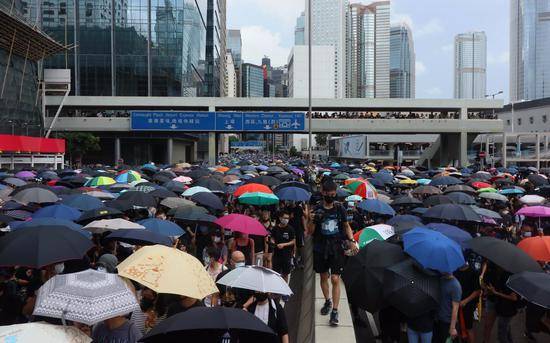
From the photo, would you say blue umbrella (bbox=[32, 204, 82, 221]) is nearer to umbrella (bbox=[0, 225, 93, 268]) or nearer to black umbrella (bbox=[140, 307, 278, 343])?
umbrella (bbox=[0, 225, 93, 268])

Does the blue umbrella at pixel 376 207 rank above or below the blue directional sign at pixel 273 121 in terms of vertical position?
below

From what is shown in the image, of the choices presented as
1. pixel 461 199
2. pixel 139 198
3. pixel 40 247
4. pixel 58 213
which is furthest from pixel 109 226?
pixel 461 199

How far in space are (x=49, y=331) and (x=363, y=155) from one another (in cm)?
5908

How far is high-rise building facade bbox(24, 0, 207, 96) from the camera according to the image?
2457 inches

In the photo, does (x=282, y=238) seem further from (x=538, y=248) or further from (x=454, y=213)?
(x=538, y=248)

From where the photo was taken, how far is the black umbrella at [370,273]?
5.51 metres

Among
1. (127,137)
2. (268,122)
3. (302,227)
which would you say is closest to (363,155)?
(268,122)

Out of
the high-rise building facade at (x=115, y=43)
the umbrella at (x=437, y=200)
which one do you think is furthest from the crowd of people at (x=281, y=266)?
the high-rise building facade at (x=115, y=43)

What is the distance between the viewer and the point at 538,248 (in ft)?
23.4

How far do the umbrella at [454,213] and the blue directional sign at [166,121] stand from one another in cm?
3414

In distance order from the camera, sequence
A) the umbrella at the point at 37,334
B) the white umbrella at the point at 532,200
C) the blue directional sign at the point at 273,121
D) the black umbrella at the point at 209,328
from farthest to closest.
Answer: the blue directional sign at the point at 273,121
the white umbrella at the point at 532,200
the black umbrella at the point at 209,328
the umbrella at the point at 37,334

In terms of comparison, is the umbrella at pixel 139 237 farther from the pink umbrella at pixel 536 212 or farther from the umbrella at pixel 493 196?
the umbrella at pixel 493 196

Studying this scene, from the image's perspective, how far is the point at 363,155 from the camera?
60969mm

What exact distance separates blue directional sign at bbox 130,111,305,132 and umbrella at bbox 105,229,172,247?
35.1 metres
